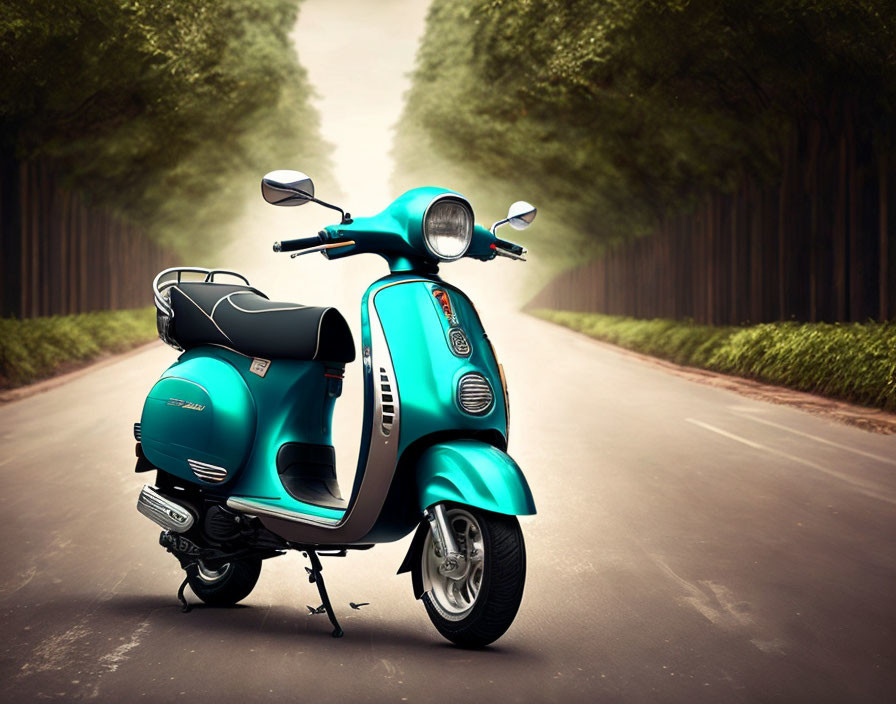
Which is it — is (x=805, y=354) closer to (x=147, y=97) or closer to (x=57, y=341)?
(x=57, y=341)

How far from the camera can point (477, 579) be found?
4.38 meters

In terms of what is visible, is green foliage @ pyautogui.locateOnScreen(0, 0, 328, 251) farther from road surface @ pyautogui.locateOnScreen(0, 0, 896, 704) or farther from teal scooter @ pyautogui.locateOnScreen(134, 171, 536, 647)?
teal scooter @ pyautogui.locateOnScreen(134, 171, 536, 647)

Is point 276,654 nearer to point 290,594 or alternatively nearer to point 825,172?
point 290,594

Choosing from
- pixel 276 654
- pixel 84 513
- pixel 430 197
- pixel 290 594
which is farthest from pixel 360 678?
pixel 84 513

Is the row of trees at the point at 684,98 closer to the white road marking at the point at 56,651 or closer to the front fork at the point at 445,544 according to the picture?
the front fork at the point at 445,544

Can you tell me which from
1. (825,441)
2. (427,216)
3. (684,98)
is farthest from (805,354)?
(427,216)

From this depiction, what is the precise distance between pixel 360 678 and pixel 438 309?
1.58 metres

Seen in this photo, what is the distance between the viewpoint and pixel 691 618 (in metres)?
5.13

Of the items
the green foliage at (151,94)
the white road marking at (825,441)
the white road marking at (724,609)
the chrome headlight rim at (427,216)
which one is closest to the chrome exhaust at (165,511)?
the chrome headlight rim at (427,216)

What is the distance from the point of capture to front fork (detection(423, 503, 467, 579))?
4305 mm

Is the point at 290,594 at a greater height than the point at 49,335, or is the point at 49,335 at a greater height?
the point at 49,335

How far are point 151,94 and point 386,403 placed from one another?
65.9 ft

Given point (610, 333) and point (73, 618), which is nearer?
point (73, 618)

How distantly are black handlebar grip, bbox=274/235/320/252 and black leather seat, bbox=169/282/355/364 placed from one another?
0.29 metres
